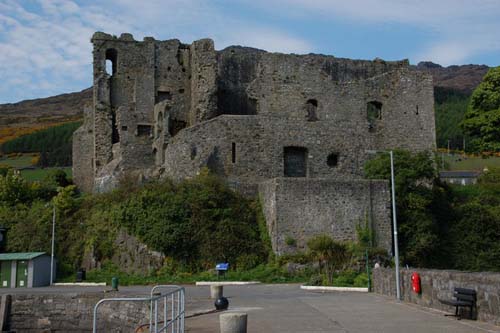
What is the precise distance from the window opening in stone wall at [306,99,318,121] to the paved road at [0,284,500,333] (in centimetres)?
2082

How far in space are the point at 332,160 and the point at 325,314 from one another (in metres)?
22.1

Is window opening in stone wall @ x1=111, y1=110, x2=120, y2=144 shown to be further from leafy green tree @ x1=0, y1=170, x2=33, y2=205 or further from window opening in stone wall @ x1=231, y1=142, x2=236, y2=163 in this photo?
window opening in stone wall @ x1=231, y1=142, x2=236, y2=163

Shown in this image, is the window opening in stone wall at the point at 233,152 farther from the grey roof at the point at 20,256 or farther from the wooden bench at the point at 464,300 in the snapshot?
the wooden bench at the point at 464,300

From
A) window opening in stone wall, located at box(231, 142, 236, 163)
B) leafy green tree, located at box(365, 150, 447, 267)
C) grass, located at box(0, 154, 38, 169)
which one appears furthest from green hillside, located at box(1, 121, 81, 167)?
leafy green tree, located at box(365, 150, 447, 267)

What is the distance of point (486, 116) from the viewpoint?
43.7 meters

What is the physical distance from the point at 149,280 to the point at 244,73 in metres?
19.7

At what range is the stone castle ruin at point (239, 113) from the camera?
122ft

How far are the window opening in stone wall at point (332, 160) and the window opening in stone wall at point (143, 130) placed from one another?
12916 mm

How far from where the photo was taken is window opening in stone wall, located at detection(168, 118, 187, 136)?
4221 centimetres

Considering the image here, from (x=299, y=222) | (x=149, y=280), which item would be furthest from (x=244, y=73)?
(x=149, y=280)

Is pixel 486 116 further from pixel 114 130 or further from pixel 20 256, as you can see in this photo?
pixel 20 256

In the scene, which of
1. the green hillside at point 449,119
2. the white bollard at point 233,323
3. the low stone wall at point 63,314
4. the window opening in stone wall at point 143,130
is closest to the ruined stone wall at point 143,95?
the window opening in stone wall at point 143,130

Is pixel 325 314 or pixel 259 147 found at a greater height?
pixel 259 147

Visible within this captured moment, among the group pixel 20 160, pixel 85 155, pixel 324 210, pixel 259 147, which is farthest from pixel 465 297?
pixel 20 160
